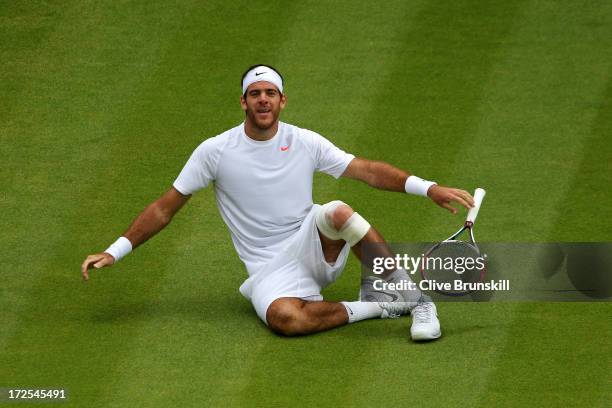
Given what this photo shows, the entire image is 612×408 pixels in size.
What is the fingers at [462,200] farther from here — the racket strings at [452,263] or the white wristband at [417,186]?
the racket strings at [452,263]

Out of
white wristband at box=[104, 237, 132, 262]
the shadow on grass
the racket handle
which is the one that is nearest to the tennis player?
white wristband at box=[104, 237, 132, 262]

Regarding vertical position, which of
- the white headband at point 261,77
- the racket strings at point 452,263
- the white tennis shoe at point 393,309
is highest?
the white headband at point 261,77

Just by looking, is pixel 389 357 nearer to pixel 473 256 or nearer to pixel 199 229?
pixel 473 256

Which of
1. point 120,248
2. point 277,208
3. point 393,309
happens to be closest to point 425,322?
point 393,309

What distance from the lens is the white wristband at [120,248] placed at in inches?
374

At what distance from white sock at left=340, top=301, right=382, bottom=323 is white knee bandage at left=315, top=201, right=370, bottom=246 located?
42 centimetres

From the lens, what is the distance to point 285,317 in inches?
368

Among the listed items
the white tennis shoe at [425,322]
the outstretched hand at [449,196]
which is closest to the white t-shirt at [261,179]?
the outstretched hand at [449,196]

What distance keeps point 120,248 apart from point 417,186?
192cm

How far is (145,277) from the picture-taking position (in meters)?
10.4

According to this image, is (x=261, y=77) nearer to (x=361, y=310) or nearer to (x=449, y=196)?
(x=449, y=196)

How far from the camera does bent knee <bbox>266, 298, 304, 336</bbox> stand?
9359mm

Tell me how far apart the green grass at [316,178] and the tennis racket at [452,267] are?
0.15 metres

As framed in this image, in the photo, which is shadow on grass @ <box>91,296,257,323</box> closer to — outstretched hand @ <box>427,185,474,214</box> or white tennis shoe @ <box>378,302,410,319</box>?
white tennis shoe @ <box>378,302,410,319</box>
